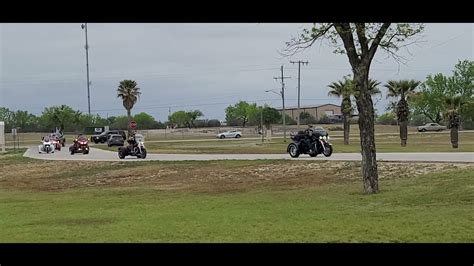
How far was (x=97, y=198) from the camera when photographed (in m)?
15.0

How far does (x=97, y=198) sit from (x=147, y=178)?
5.82m

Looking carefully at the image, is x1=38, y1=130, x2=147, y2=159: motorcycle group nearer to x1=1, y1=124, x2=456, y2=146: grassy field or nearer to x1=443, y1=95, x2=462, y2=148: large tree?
x1=443, y1=95, x2=462, y2=148: large tree

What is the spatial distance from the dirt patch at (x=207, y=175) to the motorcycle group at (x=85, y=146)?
2.72 m

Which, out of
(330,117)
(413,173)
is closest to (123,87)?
(330,117)

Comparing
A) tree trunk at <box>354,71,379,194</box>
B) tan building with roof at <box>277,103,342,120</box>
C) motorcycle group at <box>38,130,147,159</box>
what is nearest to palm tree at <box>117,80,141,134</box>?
motorcycle group at <box>38,130,147,159</box>

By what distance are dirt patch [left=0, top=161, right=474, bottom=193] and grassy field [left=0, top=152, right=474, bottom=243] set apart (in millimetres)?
36

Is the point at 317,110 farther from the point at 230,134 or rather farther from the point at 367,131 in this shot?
the point at 367,131

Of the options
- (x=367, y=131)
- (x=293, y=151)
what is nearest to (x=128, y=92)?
(x=293, y=151)

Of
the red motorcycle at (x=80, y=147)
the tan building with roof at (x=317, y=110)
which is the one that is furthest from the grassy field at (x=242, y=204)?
the tan building with roof at (x=317, y=110)

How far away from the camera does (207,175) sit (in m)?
20.4

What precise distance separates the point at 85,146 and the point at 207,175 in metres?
17.1

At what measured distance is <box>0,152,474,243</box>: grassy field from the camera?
27.3 feet

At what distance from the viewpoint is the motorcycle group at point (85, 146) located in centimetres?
2863
